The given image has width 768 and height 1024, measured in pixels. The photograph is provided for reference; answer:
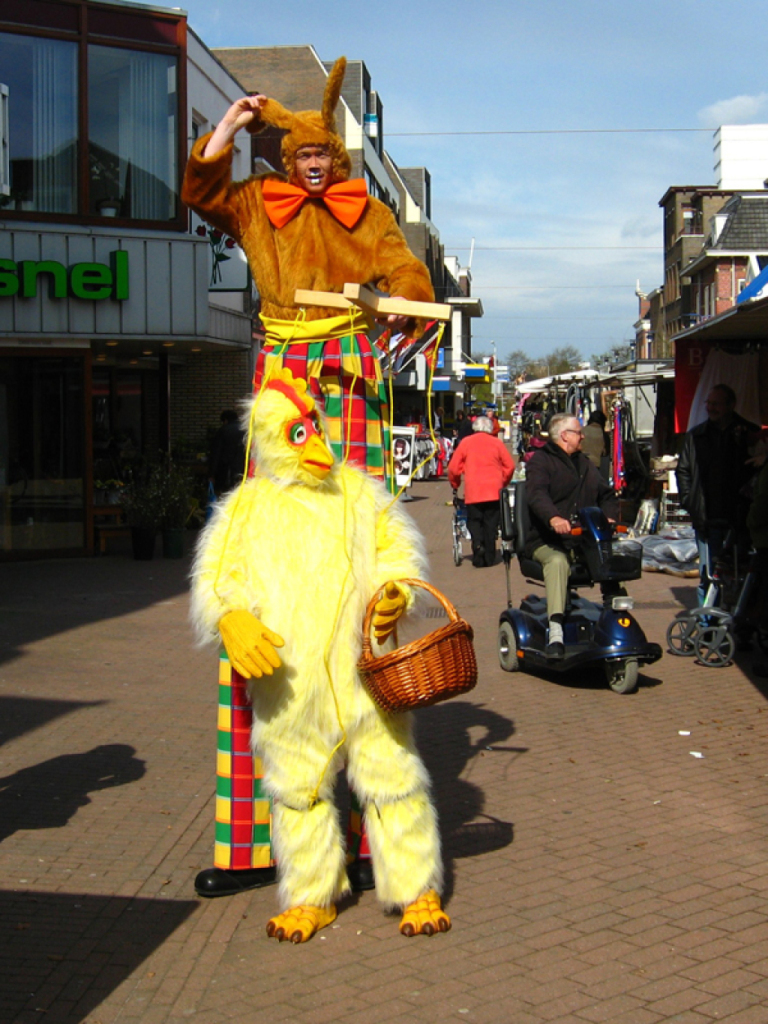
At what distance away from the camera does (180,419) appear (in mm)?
20641

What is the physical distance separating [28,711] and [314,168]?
4294 millimetres

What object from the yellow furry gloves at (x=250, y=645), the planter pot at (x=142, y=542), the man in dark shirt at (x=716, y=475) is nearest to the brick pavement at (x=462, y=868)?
the yellow furry gloves at (x=250, y=645)

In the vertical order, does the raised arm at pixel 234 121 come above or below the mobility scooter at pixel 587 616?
above

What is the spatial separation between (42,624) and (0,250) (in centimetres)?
583

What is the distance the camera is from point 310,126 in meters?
4.21

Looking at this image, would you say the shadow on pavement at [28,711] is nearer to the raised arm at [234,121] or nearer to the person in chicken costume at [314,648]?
the person in chicken costume at [314,648]

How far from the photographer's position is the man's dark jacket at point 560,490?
797cm

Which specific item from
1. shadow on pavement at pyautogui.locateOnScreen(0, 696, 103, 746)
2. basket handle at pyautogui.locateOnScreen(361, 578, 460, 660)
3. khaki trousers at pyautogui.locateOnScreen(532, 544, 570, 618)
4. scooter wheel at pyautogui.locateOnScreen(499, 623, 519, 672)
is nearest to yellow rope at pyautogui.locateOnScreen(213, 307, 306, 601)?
basket handle at pyautogui.locateOnScreen(361, 578, 460, 660)

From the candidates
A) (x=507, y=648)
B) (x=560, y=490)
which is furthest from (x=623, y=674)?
(x=560, y=490)

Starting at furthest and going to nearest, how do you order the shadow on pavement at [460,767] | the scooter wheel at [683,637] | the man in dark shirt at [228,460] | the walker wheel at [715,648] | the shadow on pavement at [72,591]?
1. the man in dark shirt at [228,460]
2. the shadow on pavement at [72,591]
3. the scooter wheel at [683,637]
4. the walker wheel at [715,648]
5. the shadow on pavement at [460,767]

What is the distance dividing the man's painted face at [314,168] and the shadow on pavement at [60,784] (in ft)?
9.71

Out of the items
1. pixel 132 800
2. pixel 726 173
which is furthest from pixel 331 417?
pixel 726 173

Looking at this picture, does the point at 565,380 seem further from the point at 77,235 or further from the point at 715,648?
the point at 715,648

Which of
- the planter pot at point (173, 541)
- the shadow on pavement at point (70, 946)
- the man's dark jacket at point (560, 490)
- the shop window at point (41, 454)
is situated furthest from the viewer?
the planter pot at point (173, 541)
